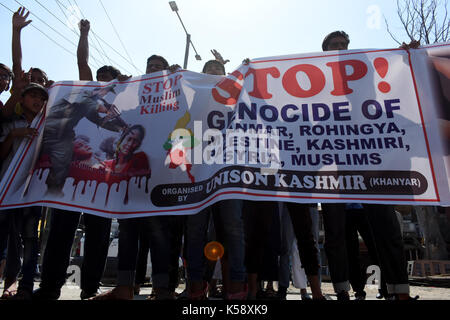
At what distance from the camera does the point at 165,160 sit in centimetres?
293

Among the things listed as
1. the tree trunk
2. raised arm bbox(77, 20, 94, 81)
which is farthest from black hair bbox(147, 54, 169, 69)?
the tree trunk

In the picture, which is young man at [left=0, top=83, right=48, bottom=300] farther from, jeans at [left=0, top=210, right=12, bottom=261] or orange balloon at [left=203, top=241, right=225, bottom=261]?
orange balloon at [left=203, top=241, right=225, bottom=261]

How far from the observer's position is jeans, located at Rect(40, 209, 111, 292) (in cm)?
266

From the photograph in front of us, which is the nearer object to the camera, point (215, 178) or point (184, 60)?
point (215, 178)

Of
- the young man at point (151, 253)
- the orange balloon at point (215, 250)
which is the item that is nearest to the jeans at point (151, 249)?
the young man at point (151, 253)

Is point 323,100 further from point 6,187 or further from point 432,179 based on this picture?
point 6,187

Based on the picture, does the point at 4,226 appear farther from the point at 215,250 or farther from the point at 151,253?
the point at 215,250

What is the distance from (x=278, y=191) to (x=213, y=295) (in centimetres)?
191

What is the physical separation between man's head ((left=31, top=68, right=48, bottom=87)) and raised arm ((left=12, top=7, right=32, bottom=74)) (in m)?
0.32

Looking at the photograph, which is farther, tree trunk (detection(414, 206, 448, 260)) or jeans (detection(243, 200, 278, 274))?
tree trunk (detection(414, 206, 448, 260))

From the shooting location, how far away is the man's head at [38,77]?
354 cm

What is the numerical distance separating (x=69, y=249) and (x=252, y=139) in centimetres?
178
